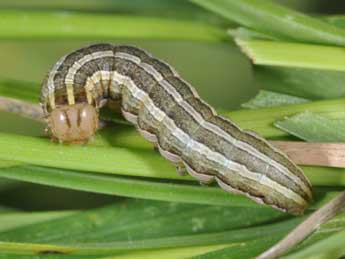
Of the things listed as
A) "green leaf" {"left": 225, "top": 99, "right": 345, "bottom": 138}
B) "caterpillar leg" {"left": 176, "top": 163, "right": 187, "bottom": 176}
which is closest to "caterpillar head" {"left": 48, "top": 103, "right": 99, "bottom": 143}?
"caterpillar leg" {"left": 176, "top": 163, "right": 187, "bottom": 176}

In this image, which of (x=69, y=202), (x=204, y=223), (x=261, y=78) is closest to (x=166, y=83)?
(x=261, y=78)

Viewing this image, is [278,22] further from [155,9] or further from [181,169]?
[155,9]

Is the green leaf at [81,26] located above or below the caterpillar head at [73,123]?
above

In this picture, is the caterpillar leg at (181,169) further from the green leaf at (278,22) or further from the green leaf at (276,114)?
the green leaf at (278,22)

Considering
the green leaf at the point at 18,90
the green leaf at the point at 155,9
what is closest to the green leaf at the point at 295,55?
the green leaf at the point at 18,90

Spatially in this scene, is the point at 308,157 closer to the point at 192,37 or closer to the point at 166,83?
the point at 166,83

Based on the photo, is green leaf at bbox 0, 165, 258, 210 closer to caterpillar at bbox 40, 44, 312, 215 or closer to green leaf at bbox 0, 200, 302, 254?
caterpillar at bbox 40, 44, 312, 215
